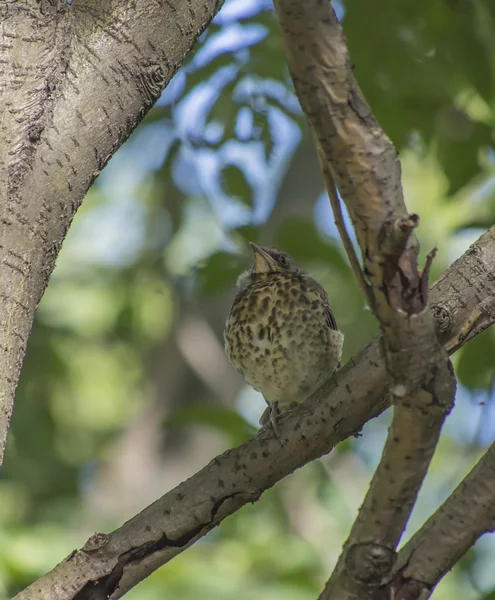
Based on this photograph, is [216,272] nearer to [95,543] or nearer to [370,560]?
[95,543]

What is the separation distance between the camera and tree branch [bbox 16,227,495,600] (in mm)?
2021

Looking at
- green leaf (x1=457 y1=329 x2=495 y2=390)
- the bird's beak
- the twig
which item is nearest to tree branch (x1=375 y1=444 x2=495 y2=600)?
the twig

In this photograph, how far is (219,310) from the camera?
635 cm

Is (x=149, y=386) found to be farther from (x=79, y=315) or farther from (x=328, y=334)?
(x=328, y=334)

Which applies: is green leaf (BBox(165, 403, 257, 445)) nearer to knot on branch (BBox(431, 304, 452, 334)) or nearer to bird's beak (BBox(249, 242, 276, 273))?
bird's beak (BBox(249, 242, 276, 273))

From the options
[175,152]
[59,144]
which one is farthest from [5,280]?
[175,152]

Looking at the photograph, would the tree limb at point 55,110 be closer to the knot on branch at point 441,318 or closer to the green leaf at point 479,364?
the knot on branch at point 441,318

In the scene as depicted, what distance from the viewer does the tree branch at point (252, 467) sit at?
79.6 inches

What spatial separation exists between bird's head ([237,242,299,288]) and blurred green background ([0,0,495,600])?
10 cm

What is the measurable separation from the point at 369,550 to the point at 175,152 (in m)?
2.52

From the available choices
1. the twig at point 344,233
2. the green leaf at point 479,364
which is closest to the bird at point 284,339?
the green leaf at point 479,364

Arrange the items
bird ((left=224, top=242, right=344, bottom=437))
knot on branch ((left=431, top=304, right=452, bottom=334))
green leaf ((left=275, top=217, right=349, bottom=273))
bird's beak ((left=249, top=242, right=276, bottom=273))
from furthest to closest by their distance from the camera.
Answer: bird's beak ((left=249, top=242, right=276, bottom=273)) < green leaf ((left=275, top=217, right=349, bottom=273)) < bird ((left=224, top=242, right=344, bottom=437)) < knot on branch ((left=431, top=304, right=452, bottom=334))

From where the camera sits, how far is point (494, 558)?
462cm

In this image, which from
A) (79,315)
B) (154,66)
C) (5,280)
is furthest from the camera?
(79,315)
